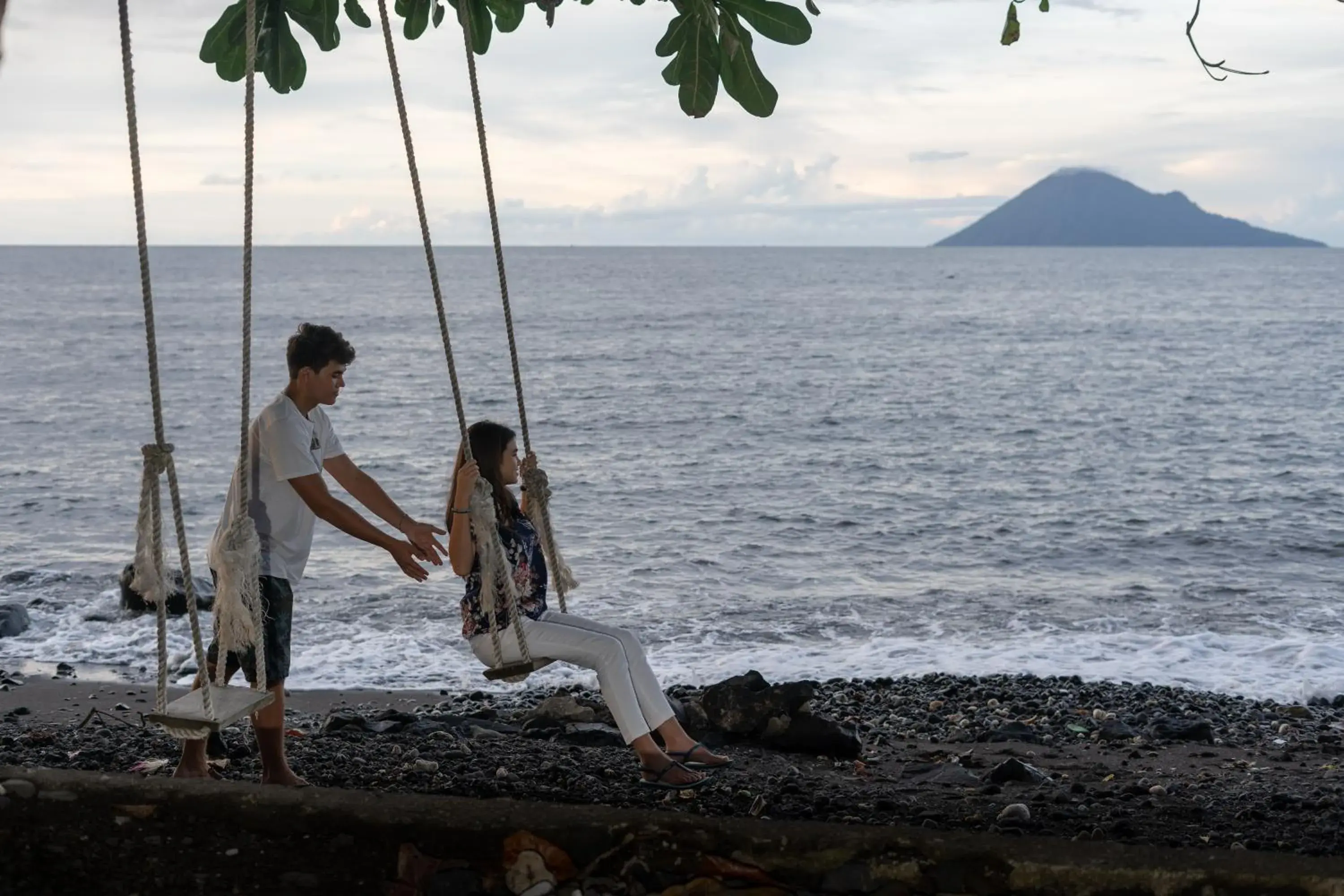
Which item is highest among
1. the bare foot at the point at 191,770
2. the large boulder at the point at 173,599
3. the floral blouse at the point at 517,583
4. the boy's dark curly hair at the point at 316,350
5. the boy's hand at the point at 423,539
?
the boy's dark curly hair at the point at 316,350

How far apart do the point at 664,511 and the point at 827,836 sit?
13496 mm

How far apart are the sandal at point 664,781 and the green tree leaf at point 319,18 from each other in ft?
9.68

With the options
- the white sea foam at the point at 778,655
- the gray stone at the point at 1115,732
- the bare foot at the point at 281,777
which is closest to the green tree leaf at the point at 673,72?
the bare foot at the point at 281,777

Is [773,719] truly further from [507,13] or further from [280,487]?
[507,13]

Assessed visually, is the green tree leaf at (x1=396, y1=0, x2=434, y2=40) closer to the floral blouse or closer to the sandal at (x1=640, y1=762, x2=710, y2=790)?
the floral blouse

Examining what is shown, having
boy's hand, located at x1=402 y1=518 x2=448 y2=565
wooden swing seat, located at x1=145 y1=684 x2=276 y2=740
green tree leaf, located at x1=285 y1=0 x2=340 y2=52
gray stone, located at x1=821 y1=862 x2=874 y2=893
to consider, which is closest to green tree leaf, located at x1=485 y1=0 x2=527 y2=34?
green tree leaf, located at x1=285 y1=0 x2=340 y2=52

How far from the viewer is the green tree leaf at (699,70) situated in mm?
4938

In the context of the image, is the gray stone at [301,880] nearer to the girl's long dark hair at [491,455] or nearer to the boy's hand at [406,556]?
the boy's hand at [406,556]

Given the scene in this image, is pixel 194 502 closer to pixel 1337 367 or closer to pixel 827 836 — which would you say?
pixel 827 836

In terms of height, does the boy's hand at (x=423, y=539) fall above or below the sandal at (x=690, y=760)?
above

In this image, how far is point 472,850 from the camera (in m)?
3.92

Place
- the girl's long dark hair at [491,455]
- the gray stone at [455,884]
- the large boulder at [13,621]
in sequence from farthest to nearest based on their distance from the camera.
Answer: the large boulder at [13,621] < the girl's long dark hair at [491,455] < the gray stone at [455,884]

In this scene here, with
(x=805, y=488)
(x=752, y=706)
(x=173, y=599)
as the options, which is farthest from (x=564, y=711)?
(x=805, y=488)

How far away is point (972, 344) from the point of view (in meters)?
47.9
